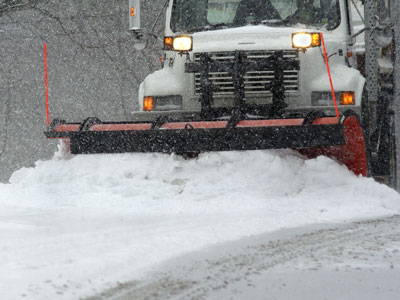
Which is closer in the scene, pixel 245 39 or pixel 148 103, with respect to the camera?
pixel 245 39

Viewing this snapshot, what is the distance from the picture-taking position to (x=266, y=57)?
25.4ft

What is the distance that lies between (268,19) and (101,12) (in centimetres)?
914

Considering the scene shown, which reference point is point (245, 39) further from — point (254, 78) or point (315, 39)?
point (315, 39)

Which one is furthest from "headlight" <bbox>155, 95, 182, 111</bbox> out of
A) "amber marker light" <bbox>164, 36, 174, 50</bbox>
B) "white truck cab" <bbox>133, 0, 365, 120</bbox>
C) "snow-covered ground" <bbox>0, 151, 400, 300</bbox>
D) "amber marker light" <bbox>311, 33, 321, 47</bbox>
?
"amber marker light" <bbox>311, 33, 321, 47</bbox>

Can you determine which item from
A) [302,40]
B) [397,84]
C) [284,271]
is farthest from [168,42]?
[284,271]

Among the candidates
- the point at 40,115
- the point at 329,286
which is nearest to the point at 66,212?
the point at 329,286

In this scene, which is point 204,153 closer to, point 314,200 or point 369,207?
point 314,200

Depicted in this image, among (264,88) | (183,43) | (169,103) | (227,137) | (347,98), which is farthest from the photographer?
(169,103)

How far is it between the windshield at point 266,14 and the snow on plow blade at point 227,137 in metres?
1.74

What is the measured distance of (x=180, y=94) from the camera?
26.3 feet

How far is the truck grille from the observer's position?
784 cm

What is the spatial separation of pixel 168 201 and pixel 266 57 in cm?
199

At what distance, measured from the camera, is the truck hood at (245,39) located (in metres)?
7.84

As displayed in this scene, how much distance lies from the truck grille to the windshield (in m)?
0.67
